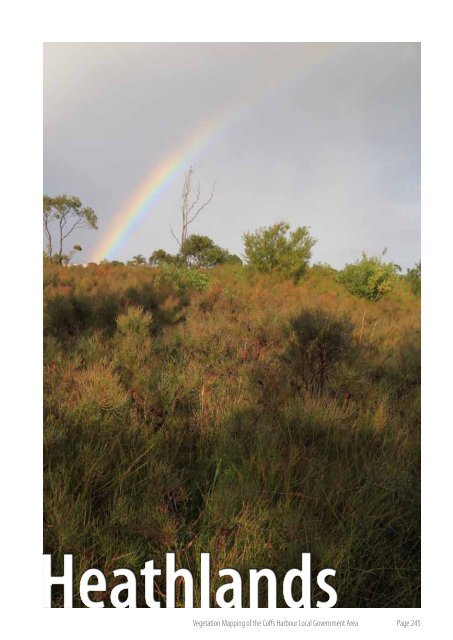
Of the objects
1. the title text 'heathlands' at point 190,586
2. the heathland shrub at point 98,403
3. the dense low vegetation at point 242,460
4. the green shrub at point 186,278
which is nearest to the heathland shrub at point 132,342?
the dense low vegetation at point 242,460

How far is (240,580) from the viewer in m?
1.33

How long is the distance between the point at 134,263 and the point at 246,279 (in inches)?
158

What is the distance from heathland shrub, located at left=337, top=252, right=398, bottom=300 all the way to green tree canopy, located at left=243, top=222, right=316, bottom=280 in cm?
162

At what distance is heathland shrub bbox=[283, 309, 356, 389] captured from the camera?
305cm

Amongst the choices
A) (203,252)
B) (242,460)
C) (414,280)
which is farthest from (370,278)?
(242,460)

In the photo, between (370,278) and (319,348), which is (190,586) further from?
(370,278)

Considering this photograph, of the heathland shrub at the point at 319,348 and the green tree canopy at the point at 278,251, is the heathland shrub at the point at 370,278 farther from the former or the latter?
the heathland shrub at the point at 319,348

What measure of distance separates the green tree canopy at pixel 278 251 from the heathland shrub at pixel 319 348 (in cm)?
687

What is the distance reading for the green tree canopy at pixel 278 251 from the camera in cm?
994

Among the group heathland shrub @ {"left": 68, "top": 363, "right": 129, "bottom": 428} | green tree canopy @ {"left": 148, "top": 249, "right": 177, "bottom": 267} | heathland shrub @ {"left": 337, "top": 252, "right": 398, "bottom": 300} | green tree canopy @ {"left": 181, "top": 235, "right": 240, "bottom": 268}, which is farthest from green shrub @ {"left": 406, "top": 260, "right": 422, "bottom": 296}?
heathland shrub @ {"left": 68, "top": 363, "right": 129, "bottom": 428}

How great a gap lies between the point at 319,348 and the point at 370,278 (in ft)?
28.5
